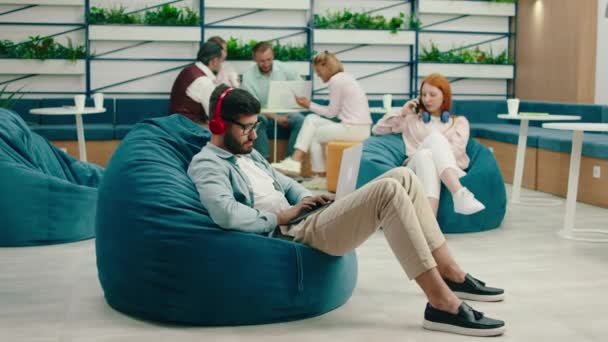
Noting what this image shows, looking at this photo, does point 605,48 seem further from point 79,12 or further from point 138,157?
point 138,157

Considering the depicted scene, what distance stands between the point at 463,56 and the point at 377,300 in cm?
667

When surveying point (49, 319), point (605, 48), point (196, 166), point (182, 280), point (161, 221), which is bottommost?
point (49, 319)

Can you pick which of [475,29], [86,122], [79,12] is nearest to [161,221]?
[86,122]

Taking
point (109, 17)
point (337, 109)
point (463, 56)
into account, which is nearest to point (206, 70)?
point (337, 109)

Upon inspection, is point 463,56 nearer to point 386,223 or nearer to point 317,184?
point 317,184

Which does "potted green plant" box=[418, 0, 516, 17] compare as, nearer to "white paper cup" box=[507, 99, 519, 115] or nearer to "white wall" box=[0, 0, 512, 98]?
"white wall" box=[0, 0, 512, 98]

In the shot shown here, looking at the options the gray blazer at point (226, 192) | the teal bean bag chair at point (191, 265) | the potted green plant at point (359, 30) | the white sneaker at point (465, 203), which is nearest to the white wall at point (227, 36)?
the potted green plant at point (359, 30)

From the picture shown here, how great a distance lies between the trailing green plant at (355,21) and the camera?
9.20 m

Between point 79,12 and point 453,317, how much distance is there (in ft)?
23.5

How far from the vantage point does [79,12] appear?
899cm

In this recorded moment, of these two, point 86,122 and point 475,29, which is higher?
point 475,29

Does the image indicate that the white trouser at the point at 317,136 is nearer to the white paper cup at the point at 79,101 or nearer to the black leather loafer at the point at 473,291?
the white paper cup at the point at 79,101

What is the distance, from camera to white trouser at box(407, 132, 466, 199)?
4621 mm

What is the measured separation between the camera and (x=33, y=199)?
14.5 feet
